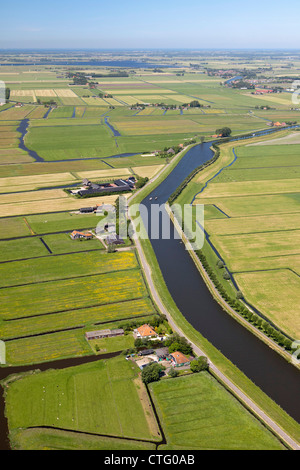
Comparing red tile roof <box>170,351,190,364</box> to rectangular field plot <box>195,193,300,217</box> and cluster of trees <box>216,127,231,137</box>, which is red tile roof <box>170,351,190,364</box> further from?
cluster of trees <box>216,127,231,137</box>

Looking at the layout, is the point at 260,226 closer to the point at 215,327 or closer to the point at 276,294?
the point at 276,294

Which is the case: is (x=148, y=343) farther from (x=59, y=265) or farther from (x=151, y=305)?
(x=59, y=265)

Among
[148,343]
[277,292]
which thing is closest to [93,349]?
[148,343]

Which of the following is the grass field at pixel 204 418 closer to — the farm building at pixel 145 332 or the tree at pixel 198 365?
the tree at pixel 198 365

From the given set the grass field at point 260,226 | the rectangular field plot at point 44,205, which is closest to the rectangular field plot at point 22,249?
the rectangular field plot at point 44,205

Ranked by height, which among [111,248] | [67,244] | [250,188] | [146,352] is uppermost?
[250,188]

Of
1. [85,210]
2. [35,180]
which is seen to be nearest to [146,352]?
[85,210]
